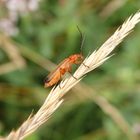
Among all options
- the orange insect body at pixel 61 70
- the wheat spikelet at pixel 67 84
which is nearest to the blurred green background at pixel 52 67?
the orange insect body at pixel 61 70

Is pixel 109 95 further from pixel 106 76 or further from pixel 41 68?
pixel 41 68

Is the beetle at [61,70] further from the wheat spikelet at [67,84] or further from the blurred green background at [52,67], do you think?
the blurred green background at [52,67]

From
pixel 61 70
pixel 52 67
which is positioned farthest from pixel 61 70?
pixel 52 67

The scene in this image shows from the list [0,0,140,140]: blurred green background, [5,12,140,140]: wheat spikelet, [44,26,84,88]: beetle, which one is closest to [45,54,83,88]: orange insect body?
[44,26,84,88]: beetle

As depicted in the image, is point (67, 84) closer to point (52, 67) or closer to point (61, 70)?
point (61, 70)

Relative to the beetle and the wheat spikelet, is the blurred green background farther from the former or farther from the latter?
the wheat spikelet

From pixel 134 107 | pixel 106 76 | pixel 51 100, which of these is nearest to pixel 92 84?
pixel 106 76
